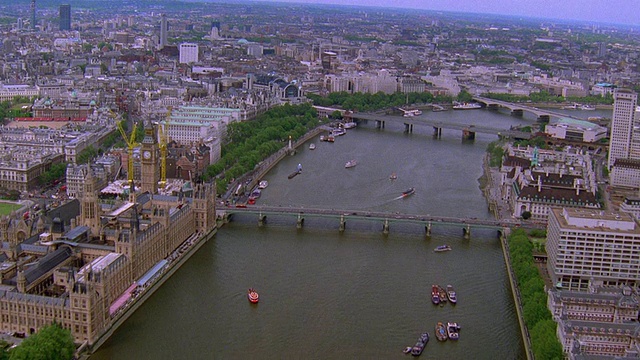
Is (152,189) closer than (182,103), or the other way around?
(152,189)

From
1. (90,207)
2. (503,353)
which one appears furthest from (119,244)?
(503,353)

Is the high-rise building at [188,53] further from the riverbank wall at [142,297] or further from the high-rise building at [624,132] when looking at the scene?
the riverbank wall at [142,297]

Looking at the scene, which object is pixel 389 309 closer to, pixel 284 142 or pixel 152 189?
pixel 152 189

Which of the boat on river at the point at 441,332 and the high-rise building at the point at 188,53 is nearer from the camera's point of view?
the boat on river at the point at 441,332

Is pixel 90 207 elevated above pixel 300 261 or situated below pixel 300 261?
above

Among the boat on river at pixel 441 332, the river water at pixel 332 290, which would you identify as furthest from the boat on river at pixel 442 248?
the boat on river at pixel 441 332

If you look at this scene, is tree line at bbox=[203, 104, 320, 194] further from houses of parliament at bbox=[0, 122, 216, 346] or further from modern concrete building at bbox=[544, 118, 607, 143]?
modern concrete building at bbox=[544, 118, 607, 143]
